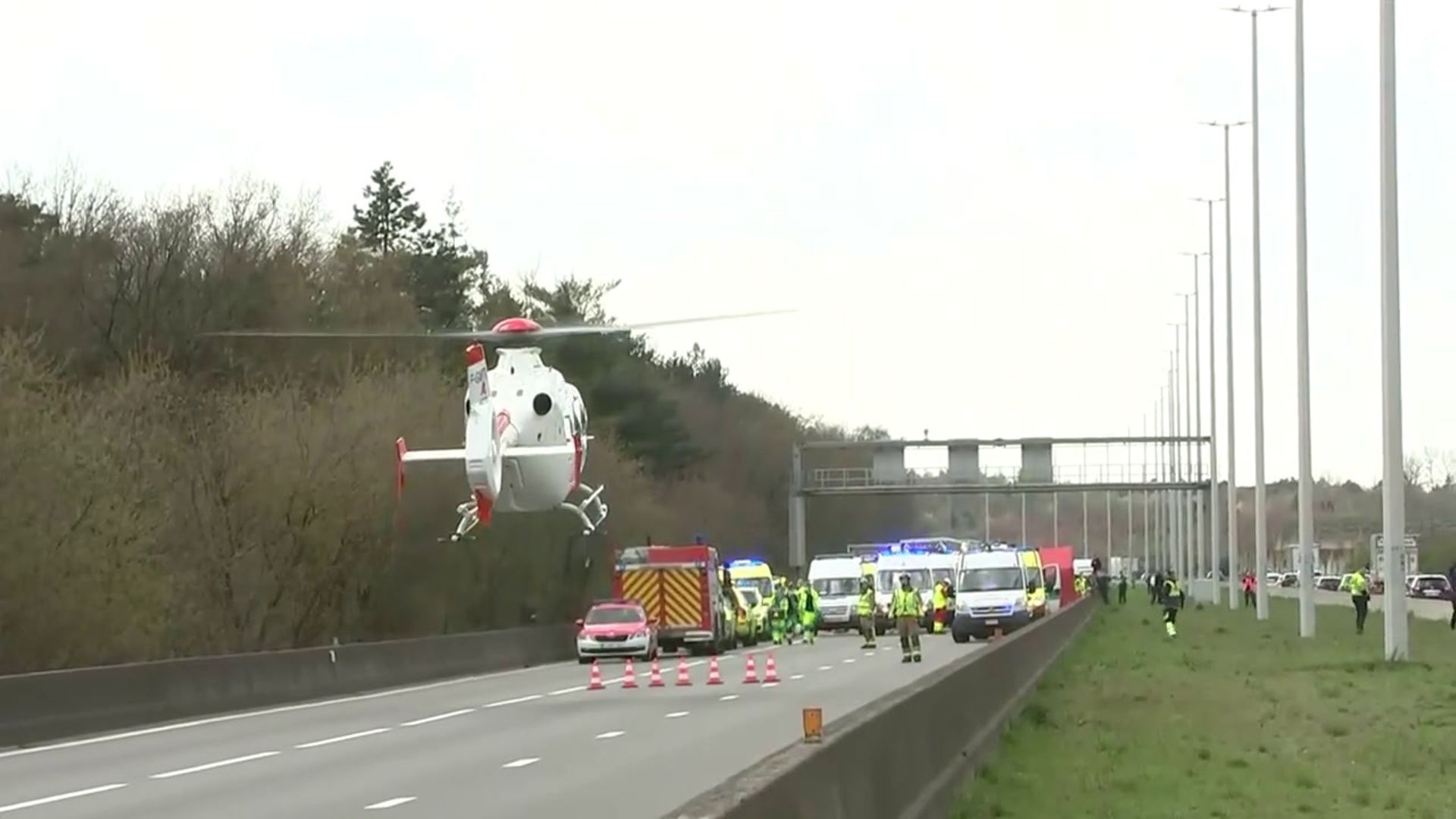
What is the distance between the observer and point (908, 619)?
47.5m

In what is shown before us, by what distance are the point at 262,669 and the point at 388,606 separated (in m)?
20.3

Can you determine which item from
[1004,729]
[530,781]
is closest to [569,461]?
[1004,729]

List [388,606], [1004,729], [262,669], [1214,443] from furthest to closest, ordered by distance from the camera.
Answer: [1214,443] < [388,606] < [262,669] < [1004,729]

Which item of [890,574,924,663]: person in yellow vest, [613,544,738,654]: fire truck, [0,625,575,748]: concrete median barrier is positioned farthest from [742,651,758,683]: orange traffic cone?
[613,544,738,654]: fire truck

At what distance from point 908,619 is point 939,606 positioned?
2189cm

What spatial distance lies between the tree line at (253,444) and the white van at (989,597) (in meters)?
10.6

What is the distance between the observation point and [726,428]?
456ft

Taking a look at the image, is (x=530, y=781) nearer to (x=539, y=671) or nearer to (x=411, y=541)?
(x=539, y=671)

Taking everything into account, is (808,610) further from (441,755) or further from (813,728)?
(813,728)

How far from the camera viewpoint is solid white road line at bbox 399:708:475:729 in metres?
30.3

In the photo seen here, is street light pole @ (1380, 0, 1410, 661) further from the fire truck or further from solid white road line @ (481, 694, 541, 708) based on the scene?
the fire truck

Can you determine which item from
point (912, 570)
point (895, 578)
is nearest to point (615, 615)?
point (895, 578)

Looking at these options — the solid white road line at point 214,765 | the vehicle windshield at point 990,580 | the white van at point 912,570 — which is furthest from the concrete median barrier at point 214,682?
the white van at point 912,570

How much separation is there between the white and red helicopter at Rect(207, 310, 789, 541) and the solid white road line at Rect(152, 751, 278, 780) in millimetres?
16920
